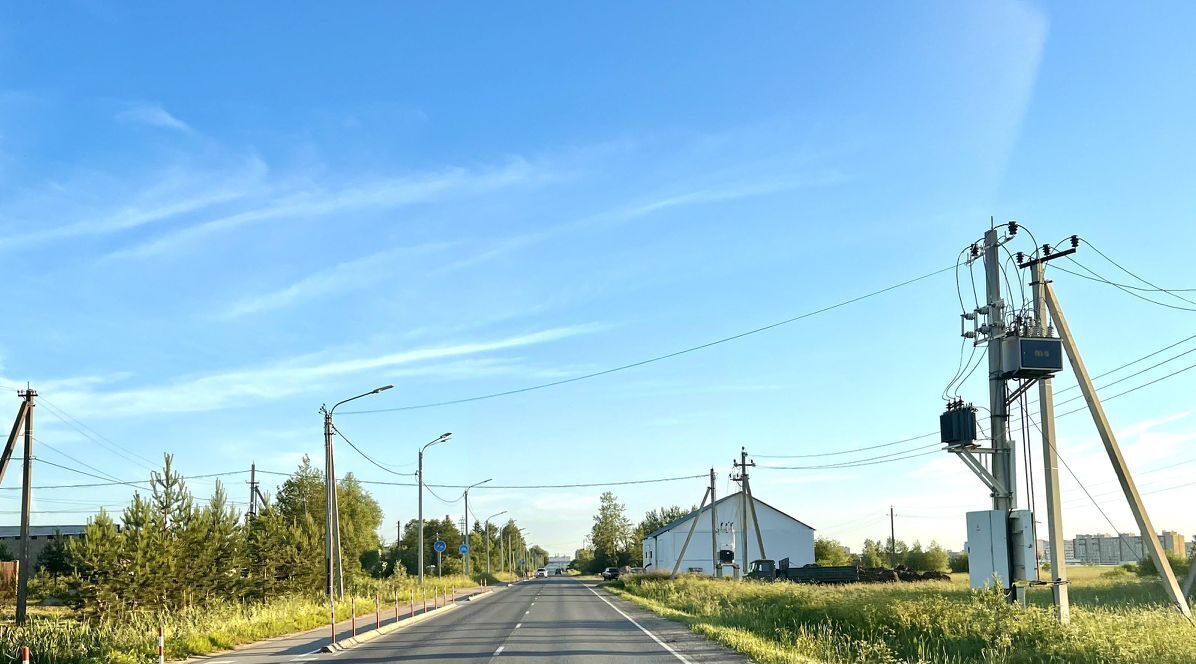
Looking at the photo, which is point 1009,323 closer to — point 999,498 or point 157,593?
point 999,498

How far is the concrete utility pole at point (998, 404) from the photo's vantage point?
2052 cm

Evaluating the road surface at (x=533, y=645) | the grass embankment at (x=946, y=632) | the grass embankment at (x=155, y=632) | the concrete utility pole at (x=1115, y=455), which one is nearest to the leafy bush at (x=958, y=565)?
the road surface at (x=533, y=645)

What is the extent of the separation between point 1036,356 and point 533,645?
12.8 m

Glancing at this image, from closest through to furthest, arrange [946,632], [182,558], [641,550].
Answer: [946,632], [182,558], [641,550]

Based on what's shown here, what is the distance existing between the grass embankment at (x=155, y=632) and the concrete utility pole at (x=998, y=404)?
1794cm

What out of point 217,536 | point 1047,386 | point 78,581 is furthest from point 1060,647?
point 217,536

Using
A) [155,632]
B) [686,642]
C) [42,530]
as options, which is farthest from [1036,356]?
[42,530]

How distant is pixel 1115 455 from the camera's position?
22578 millimetres

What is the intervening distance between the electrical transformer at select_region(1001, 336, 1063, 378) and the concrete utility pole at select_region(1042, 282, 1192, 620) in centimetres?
139

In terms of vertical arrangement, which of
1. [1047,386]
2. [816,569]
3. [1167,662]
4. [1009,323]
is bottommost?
[816,569]

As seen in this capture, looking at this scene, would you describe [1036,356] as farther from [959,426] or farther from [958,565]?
[958,565]

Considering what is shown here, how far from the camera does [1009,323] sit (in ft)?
68.4

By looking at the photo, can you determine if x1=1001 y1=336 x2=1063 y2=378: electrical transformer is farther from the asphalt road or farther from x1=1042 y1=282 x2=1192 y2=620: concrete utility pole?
the asphalt road

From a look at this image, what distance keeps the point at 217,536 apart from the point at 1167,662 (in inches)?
1342
